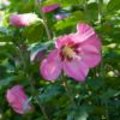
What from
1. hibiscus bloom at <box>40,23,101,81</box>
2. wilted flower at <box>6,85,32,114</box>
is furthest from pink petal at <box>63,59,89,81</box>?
wilted flower at <box>6,85,32,114</box>

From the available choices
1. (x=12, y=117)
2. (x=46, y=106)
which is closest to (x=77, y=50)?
(x=46, y=106)

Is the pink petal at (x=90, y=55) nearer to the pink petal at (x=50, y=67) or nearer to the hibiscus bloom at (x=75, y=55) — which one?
the hibiscus bloom at (x=75, y=55)

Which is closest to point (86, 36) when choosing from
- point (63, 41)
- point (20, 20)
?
point (63, 41)

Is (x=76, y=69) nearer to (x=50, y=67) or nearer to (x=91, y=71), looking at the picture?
(x=50, y=67)

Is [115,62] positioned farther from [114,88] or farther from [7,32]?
[7,32]

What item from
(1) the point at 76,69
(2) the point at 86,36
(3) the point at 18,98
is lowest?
(3) the point at 18,98

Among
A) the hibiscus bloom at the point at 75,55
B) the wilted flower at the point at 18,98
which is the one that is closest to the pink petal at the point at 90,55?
the hibiscus bloom at the point at 75,55

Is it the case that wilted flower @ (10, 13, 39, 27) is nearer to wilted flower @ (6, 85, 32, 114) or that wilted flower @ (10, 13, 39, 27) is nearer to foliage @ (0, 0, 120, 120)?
foliage @ (0, 0, 120, 120)
